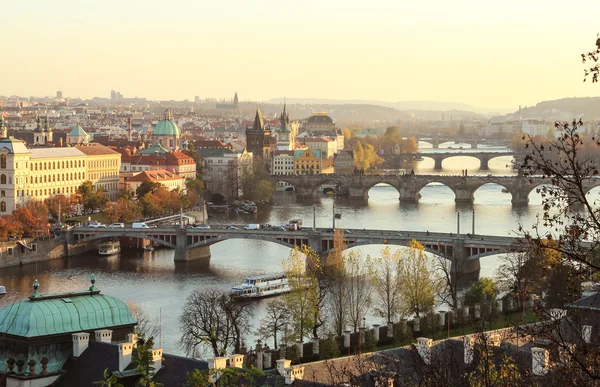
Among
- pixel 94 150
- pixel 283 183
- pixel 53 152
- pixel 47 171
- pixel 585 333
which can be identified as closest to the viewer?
pixel 585 333

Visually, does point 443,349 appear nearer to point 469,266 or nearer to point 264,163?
point 469,266

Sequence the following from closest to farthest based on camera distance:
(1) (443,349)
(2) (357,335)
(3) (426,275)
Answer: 1. (1) (443,349)
2. (2) (357,335)
3. (3) (426,275)

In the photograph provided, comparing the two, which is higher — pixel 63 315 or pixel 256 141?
pixel 63 315

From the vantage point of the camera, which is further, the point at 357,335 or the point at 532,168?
the point at 357,335

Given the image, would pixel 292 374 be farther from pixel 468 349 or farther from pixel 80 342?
pixel 80 342

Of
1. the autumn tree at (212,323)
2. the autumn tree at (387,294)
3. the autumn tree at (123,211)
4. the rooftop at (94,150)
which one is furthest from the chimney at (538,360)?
the rooftop at (94,150)

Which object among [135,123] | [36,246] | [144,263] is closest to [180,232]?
[144,263]

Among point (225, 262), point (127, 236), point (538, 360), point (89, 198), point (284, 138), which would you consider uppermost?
point (538, 360)

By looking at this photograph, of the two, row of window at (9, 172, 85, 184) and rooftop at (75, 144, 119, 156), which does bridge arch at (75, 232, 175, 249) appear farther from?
rooftop at (75, 144, 119, 156)

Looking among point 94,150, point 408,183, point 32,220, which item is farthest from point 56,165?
point 408,183
